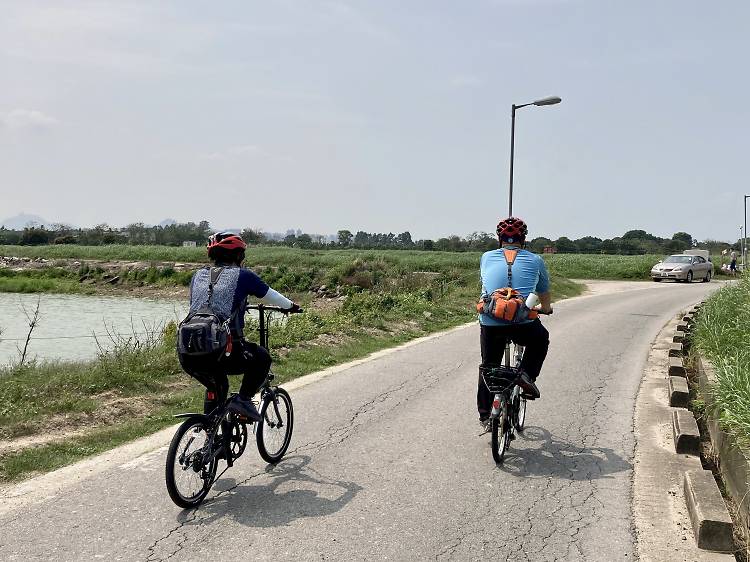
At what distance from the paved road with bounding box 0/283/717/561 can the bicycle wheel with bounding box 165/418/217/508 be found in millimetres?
126

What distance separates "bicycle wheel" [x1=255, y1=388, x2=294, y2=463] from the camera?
5363 mm

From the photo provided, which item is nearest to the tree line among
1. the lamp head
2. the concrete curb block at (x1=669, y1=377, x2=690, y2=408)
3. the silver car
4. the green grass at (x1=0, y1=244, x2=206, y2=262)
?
the green grass at (x1=0, y1=244, x2=206, y2=262)

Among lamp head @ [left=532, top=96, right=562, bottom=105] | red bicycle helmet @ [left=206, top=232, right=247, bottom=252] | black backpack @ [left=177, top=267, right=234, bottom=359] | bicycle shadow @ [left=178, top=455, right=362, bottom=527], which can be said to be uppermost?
lamp head @ [left=532, top=96, right=562, bottom=105]

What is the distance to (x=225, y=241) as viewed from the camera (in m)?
4.77

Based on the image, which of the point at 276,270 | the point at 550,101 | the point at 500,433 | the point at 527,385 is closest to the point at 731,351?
the point at 527,385

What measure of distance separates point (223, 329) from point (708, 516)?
3.35 metres

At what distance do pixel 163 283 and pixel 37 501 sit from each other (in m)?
46.7

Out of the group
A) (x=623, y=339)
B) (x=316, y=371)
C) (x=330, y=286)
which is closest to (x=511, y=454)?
(x=316, y=371)

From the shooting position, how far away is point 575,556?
398cm

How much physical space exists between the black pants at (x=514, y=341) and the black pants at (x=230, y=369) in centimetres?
192

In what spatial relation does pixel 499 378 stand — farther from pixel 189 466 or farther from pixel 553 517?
pixel 189 466

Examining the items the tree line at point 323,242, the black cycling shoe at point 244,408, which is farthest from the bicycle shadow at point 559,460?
the tree line at point 323,242

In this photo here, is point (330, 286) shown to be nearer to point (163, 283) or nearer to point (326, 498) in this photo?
point (163, 283)

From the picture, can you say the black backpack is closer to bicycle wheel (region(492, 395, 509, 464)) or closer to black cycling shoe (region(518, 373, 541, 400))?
bicycle wheel (region(492, 395, 509, 464))
